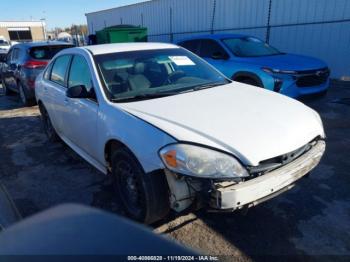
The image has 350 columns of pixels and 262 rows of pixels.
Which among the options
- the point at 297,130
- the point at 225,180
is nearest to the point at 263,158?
the point at 225,180

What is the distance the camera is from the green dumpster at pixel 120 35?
1208cm

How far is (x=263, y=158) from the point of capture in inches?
87.9

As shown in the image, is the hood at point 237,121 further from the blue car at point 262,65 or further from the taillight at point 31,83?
the taillight at point 31,83

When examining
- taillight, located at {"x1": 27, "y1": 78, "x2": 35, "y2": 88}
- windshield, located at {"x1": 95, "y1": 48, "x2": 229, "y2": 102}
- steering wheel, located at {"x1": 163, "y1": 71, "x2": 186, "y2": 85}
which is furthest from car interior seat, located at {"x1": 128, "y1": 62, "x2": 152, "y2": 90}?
taillight, located at {"x1": 27, "y1": 78, "x2": 35, "y2": 88}

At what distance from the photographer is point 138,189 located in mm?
2686

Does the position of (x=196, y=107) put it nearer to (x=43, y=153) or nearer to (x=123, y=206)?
(x=123, y=206)

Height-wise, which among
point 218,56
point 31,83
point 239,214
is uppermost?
point 218,56

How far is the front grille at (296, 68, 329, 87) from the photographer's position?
19.7 ft

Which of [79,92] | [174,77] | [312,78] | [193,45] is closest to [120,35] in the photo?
[193,45]

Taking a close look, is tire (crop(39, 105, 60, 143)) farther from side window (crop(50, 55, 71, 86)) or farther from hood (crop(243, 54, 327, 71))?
hood (crop(243, 54, 327, 71))

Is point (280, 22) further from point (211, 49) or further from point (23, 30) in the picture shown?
point (23, 30)

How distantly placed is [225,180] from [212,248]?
736mm

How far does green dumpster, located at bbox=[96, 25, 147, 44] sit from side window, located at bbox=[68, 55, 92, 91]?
8796 mm

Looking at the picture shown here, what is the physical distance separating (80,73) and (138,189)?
1731mm
